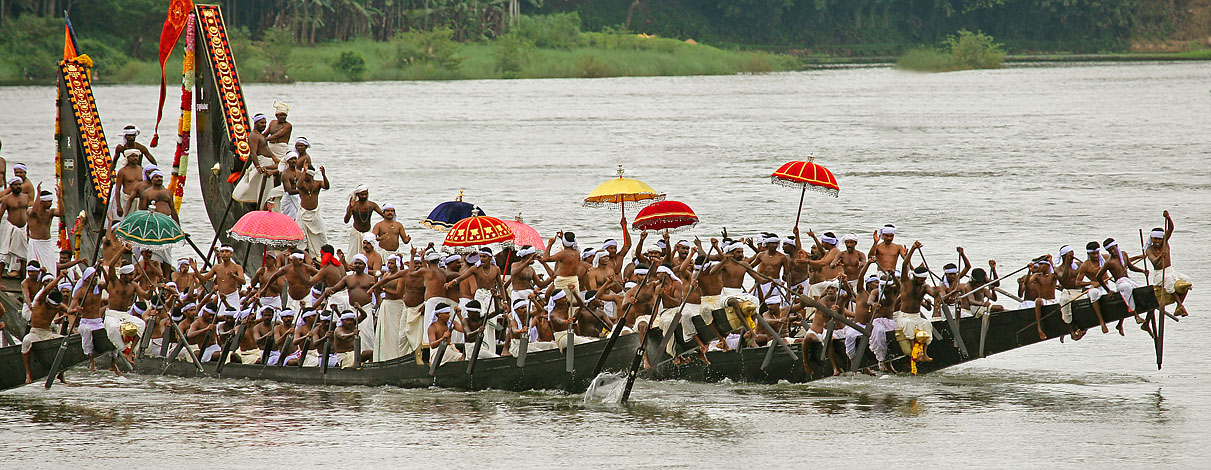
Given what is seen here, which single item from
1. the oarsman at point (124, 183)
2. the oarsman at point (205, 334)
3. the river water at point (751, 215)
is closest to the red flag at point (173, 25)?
the oarsman at point (124, 183)

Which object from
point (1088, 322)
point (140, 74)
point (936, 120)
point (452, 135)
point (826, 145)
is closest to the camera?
point (1088, 322)

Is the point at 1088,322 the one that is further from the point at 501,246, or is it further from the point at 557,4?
the point at 557,4

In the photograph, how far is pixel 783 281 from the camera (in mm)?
16531

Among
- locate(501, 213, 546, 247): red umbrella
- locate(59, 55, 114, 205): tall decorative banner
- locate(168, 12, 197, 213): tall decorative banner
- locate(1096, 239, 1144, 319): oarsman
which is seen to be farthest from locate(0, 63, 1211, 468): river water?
locate(168, 12, 197, 213): tall decorative banner

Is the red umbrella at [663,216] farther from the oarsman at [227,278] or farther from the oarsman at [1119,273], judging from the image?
the oarsman at [1119,273]

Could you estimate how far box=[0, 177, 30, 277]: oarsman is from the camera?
18953 mm

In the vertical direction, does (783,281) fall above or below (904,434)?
above

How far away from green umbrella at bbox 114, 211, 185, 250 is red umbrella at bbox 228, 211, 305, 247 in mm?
833

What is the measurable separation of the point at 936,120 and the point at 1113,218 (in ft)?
89.4

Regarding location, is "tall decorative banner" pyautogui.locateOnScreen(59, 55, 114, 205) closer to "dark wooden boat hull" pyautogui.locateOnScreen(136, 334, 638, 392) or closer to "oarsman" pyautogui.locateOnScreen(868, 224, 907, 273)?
"dark wooden boat hull" pyautogui.locateOnScreen(136, 334, 638, 392)

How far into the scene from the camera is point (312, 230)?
18969 millimetres

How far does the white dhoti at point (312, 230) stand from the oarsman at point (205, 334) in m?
2.95

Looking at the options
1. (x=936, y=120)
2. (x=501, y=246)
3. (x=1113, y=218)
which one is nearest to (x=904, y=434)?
(x=501, y=246)

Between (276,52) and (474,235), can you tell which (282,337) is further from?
(276,52)
